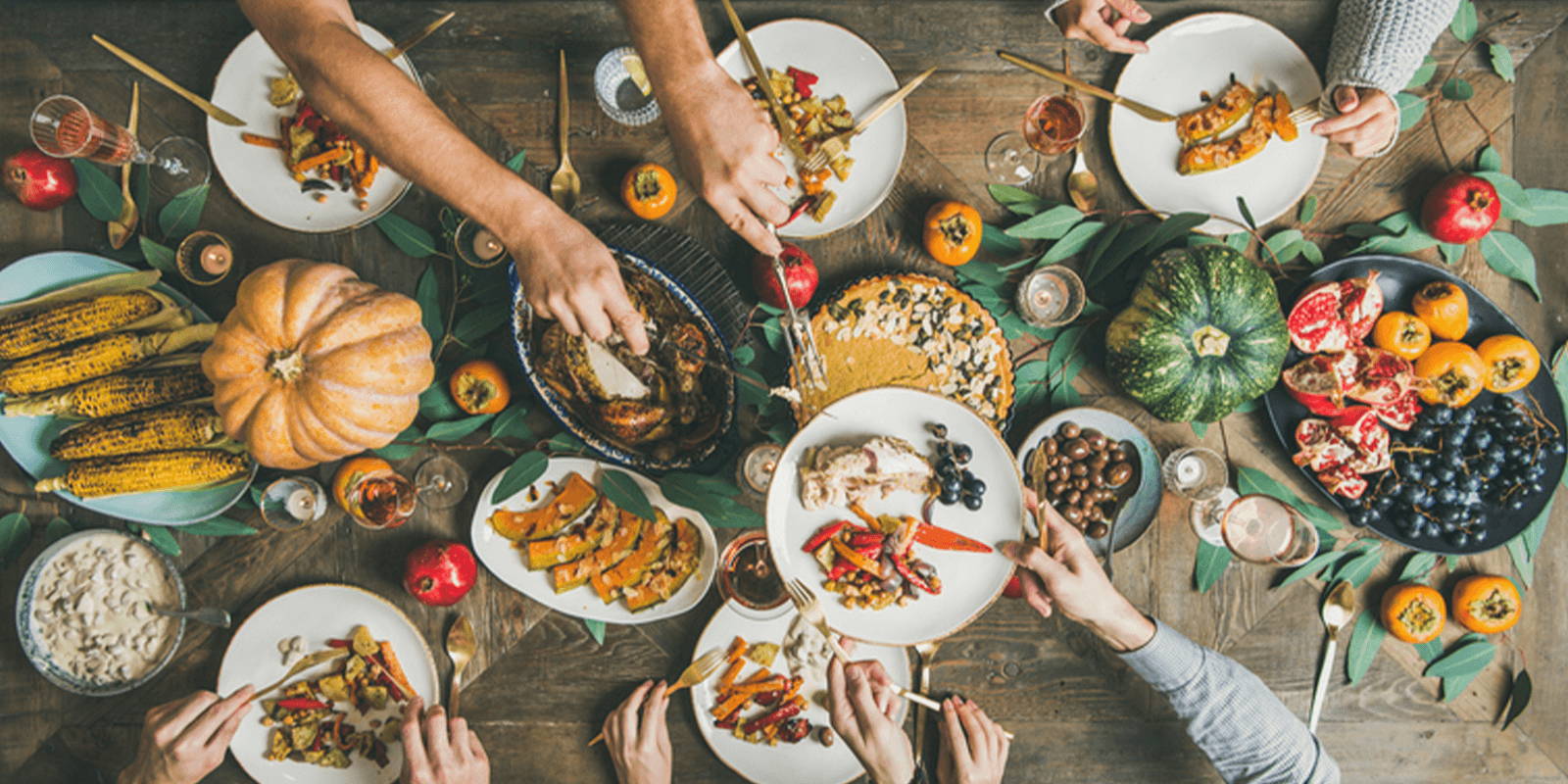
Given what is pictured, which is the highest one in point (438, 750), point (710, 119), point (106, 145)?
point (710, 119)

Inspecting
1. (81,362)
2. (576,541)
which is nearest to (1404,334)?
(576,541)

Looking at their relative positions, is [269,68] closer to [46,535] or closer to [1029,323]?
[46,535]

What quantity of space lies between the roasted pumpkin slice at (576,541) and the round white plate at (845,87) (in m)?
0.84

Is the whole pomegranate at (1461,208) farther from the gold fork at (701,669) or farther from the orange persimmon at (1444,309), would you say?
the gold fork at (701,669)

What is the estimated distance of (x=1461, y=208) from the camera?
6.94ft

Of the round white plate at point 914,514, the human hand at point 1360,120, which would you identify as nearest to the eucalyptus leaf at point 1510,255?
the human hand at point 1360,120

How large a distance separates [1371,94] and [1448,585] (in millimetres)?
1316

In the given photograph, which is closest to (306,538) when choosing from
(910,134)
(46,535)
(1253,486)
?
(46,535)

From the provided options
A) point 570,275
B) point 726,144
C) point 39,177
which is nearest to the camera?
point 570,275

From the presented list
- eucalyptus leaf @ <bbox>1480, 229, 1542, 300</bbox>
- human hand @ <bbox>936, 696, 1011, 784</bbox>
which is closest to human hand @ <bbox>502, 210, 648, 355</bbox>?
human hand @ <bbox>936, 696, 1011, 784</bbox>

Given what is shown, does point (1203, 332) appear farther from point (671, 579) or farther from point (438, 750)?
point (438, 750)

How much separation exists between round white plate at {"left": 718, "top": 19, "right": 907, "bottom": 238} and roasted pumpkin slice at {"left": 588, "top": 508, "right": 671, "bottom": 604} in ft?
2.67

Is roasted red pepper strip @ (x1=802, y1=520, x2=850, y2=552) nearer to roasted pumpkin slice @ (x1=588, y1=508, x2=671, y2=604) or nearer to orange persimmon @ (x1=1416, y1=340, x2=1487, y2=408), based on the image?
roasted pumpkin slice @ (x1=588, y1=508, x2=671, y2=604)

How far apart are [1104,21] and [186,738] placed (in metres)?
2.90
